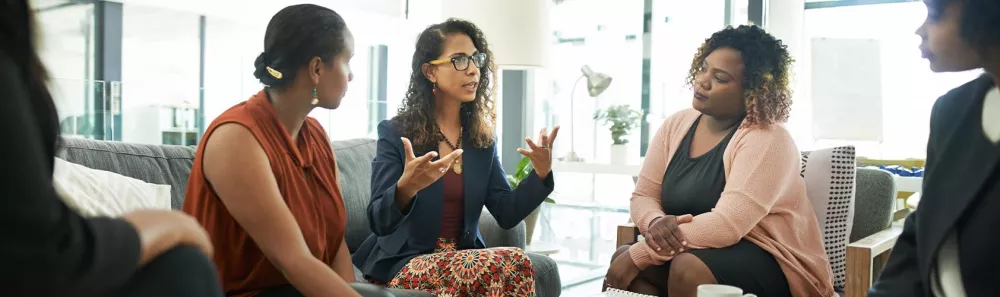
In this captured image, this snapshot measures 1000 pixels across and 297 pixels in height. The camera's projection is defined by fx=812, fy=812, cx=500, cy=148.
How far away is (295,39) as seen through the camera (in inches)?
70.6

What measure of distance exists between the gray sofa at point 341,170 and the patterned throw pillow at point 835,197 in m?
0.90

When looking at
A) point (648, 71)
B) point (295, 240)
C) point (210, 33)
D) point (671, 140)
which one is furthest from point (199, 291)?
point (648, 71)

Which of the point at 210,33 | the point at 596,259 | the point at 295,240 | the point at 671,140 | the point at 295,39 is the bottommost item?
the point at 596,259

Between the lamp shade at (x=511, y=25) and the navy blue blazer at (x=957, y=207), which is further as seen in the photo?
the lamp shade at (x=511, y=25)

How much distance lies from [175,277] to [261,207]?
2.16ft

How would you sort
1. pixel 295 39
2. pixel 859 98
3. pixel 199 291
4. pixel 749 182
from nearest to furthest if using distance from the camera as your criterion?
pixel 199 291 < pixel 295 39 < pixel 749 182 < pixel 859 98

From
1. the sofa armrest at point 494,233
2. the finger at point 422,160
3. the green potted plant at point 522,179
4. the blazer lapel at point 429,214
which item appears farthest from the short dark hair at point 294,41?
the green potted plant at point 522,179

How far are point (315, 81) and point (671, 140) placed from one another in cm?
133

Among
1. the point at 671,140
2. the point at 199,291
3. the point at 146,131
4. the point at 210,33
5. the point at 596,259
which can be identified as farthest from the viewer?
the point at 596,259

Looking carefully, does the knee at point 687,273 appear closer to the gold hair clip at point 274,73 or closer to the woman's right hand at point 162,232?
the gold hair clip at point 274,73

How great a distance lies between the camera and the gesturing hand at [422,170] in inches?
83.3

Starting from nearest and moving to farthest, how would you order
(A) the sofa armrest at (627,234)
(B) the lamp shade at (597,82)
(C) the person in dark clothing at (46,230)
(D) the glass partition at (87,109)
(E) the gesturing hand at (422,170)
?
(C) the person in dark clothing at (46,230)
(E) the gesturing hand at (422,170)
(A) the sofa armrest at (627,234)
(D) the glass partition at (87,109)
(B) the lamp shade at (597,82)

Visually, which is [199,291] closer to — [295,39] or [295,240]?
[295,240]

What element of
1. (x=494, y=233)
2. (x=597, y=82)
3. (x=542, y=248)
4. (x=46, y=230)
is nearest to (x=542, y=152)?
(x=494, y=233)
